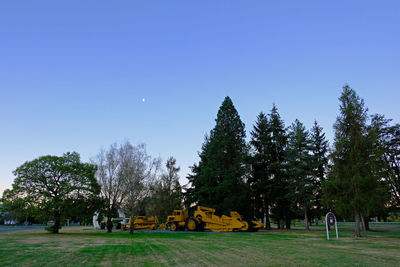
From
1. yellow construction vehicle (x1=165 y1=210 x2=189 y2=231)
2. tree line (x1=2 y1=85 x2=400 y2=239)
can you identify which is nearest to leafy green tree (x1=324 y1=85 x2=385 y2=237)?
tree line (x1=2 y1=85 x2=400 y2=239)

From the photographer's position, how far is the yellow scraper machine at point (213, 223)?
28250 mm

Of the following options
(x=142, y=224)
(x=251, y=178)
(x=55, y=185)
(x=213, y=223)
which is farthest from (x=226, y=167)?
(x=55, y=185)

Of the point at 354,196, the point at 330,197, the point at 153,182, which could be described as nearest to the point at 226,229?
the point at 153,182

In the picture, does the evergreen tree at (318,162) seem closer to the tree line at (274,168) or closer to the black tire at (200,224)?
the tree line at (274,168)

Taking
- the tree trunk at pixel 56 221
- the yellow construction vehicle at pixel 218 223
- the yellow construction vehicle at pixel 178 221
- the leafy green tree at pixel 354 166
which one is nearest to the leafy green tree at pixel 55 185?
the tree trunk at pixel 56 221

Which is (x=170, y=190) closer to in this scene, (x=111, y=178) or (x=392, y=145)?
(x=111, y=178)

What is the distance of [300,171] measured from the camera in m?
32.0

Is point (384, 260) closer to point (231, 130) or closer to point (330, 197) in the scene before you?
point (330, 197)

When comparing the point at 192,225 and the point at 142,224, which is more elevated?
the point at 192,225

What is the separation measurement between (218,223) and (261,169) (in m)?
A: 11.4

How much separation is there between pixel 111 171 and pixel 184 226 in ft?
34.4

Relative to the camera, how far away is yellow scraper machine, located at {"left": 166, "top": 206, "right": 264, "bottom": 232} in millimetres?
28250

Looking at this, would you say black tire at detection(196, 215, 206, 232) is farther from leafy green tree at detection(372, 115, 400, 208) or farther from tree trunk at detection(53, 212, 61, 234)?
leafy green tree at detection(372, 115, 400, 208)

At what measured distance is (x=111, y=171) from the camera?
29469mm
